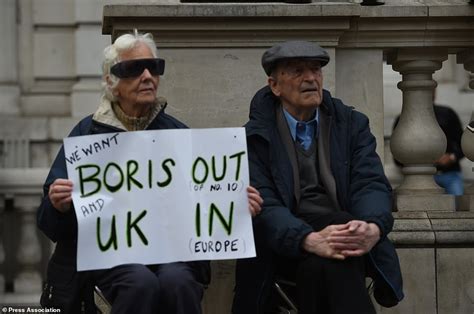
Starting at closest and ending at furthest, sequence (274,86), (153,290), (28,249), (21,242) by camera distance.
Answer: (153,290)
(274,86)
(28,249)
(21,242)

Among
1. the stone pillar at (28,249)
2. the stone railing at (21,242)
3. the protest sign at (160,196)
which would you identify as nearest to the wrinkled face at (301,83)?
the protest sign at (160,196)

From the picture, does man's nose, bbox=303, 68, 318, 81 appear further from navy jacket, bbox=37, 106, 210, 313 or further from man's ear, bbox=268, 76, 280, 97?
navy jacket, bbox=37, 106, 210, 313

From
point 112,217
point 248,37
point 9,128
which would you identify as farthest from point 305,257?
point 9,128

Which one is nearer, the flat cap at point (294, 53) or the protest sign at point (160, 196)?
the protest sign at point (160, 196)

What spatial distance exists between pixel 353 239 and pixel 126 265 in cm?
89

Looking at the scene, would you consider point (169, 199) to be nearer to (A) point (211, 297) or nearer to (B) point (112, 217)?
(B) point (112, 217)

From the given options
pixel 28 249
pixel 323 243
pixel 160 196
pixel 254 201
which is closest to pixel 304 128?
pixel 254 201

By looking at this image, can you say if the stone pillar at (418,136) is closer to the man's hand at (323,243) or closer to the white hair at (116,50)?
the man's hand at (323,243)

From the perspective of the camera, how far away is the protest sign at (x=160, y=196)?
6.21 meters

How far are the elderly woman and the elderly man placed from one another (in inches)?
7.9

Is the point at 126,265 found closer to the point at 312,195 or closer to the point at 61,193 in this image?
the point at 61,193

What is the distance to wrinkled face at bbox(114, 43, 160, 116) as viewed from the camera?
6.45m

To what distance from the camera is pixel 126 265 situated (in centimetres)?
617

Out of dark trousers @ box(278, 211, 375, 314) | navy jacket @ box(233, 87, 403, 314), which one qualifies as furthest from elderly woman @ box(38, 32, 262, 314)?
dark trousers @ box(278, 211, 375, 314)
